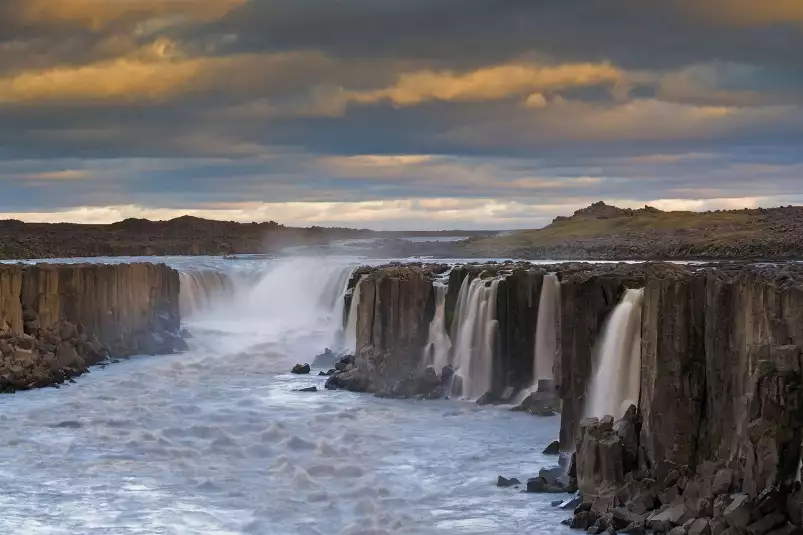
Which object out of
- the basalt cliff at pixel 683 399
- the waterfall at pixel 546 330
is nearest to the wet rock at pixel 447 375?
→ the waterfall at pixel 546 330

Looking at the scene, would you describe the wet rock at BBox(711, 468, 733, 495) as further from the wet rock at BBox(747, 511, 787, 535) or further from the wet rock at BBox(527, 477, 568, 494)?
the wet rock at BBox(527, 477, 568, 494)

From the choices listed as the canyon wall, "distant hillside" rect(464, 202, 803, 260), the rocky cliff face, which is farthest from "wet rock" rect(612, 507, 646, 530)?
"distant hillside" rect(464, 202, 803, 260)

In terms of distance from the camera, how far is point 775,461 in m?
17.2

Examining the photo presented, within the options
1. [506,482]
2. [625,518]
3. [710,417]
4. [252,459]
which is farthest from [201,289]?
[625,518]

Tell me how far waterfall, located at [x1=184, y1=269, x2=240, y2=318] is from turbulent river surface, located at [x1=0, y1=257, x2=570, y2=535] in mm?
16611

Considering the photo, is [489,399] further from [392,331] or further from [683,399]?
[683,399]

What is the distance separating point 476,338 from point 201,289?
30677mm

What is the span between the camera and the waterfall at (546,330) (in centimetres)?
3416

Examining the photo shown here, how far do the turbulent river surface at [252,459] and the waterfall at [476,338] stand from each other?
4.24 feet

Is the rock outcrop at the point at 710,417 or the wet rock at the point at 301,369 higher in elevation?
the rock outcrop at the point at 710,417

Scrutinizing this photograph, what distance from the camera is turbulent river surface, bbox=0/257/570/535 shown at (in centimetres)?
2192

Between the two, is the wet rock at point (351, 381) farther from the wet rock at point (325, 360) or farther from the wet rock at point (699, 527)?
the wet rock at point (699, 527)

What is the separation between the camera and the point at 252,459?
2777cm

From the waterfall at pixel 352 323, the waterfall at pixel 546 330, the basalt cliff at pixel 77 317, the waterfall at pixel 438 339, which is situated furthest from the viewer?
the waterfall at pixel 352 323
